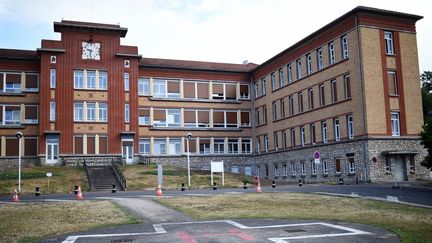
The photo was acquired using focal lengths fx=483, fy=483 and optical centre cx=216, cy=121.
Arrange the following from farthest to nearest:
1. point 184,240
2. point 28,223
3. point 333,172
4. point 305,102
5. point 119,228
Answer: point 305,102 < point 333,172 < point 28,223 < point 119,228 < point 184,240

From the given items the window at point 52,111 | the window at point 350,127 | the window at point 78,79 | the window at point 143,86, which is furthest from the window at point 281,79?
the window at point 52,111

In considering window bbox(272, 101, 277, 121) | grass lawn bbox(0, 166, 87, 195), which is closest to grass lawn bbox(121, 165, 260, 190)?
grass lawn bbox(0, 166, 87, 195)

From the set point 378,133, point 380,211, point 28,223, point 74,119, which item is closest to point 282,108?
point 378,133

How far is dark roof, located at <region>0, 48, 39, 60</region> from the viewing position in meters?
51.6

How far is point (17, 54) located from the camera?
173 ft

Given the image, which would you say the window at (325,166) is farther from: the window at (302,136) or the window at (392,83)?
the window at (392,83)

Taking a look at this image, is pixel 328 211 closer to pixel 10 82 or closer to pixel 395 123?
pixel 395 123

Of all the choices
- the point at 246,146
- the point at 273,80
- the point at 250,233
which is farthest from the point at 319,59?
the point at 250,233

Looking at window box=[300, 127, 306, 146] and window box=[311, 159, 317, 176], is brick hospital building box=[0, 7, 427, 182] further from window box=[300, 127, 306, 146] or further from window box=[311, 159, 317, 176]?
window box=[311, 159, 317, 176]

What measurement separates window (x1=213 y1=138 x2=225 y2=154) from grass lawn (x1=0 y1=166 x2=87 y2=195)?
18.4 meters

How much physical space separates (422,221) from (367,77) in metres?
27.4

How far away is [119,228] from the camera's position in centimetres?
1360

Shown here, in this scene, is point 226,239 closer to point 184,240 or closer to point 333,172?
point 184,240

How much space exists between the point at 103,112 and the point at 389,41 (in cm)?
2990
